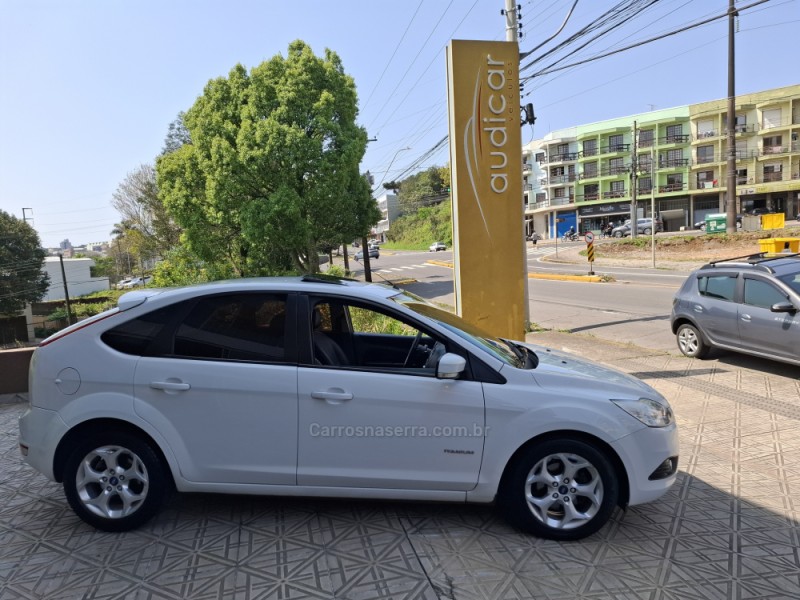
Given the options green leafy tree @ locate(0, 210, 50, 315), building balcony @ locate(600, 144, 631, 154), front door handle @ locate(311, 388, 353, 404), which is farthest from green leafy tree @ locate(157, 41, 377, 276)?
building balcony @ locate(600, 144, 631, 154)

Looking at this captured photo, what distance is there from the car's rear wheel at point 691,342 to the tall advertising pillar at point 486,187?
3.08 metres

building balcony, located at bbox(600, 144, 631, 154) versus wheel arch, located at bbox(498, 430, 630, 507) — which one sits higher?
building balcony, located at bbox(600, 144, 631, 154)

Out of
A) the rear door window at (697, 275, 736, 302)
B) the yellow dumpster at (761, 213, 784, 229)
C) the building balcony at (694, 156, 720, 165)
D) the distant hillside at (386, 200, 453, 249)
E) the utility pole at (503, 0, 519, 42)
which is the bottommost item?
the rear door window at (697, 275, 736, 302)

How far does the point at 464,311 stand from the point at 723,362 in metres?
4.12

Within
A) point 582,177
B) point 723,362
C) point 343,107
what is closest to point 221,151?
point 343,107

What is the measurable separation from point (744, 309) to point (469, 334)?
590 centimetres

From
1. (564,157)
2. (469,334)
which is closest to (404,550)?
(469,334)

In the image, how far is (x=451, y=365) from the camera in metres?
3.16

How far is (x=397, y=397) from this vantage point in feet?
10.7

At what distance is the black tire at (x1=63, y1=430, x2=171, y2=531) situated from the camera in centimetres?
338

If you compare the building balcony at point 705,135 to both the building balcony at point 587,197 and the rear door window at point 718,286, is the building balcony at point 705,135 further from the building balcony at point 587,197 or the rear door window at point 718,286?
the rear door window at point 718,286

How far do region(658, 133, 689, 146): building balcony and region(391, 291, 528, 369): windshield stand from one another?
65674 millimetres

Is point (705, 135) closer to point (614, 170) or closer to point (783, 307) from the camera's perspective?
point (614, 170)

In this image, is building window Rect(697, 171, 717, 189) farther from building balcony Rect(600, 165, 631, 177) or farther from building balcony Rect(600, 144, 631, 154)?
building balcony Rect(600, 144, 631, 154)
